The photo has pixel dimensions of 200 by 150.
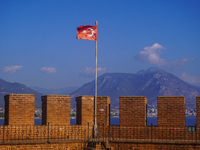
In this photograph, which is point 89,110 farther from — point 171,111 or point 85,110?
point 171,111

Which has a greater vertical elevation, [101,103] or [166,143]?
[101,103]

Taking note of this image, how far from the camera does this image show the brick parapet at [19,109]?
19.5 meters

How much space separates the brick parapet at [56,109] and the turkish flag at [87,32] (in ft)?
10.6

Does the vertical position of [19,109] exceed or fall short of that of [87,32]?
it falls short

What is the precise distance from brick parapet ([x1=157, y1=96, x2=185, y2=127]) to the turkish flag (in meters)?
4.54

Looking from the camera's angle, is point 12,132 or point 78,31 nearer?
point 12,132

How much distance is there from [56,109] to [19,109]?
5.45ft

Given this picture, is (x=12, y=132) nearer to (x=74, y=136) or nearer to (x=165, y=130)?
(x=74, y=136)

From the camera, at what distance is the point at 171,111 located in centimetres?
1998

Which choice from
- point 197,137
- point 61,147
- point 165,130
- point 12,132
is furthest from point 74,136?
point 197,137

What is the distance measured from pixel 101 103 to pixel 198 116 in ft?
14.6

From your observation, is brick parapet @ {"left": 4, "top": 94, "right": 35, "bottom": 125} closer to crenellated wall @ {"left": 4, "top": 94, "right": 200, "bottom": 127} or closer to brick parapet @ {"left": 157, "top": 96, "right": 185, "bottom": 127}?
crenellated wall @ {"left": 4, "top": 94, "right": 200, "bottom": 127}

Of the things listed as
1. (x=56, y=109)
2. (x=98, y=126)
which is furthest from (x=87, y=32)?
(x=98, y=126)

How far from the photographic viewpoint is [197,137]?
1986cm
